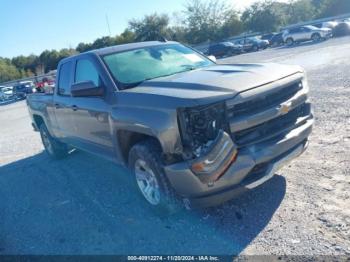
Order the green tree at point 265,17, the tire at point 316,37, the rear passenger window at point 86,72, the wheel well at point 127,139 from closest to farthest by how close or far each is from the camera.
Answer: the wheel well at point 127,139
the rear passenger window at point 86,72
the tire at point 316,37
the green tree at point 265,17

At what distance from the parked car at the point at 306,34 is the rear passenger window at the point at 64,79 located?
109 ft

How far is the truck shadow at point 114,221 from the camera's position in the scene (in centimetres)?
357

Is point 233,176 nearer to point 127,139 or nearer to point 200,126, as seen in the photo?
point 200,126

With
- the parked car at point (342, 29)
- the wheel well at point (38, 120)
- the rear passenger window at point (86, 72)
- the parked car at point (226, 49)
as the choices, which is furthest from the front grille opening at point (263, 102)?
the parked car at point (226, 49)

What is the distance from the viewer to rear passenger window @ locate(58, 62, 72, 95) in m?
5.79

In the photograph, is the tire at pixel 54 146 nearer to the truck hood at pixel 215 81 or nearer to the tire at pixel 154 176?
the tire at pixel 154 176

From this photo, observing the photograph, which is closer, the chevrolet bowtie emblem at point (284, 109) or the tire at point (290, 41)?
the chevrolet bowtie emblem at point (284, 109)

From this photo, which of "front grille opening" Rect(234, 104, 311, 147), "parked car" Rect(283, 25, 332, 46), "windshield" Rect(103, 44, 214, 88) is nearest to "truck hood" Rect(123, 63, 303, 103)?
"windshield" Rect(103, 44, 214, 88)

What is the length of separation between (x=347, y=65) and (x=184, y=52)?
32.2 ft

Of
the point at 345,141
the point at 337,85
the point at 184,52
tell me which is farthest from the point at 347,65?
the point at 184,52

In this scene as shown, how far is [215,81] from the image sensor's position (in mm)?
3662

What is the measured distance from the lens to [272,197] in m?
4.07

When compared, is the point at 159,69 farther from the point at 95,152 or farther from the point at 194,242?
the point at 194,242

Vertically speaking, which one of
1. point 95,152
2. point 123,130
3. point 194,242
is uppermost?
point 123,130
